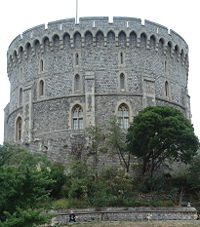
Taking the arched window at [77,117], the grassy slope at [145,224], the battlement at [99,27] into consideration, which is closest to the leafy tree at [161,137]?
the arched window at [77,117]

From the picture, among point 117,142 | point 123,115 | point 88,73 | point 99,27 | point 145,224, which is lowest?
point 145,224

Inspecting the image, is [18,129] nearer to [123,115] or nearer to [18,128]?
[18,128]

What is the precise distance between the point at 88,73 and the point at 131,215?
589 inches

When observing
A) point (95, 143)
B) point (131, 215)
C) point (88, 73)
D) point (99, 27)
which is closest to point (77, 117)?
point (88, 73)

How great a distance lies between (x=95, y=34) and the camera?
43.1m

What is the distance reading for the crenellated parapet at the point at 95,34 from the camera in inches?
1700

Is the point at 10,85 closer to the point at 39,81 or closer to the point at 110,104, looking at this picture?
the point at 39,81

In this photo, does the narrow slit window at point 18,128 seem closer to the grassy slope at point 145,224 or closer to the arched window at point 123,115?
the arched window at point 123,115

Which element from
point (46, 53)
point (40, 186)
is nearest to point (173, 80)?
point (46, 53)

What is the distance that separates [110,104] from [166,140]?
812 cm

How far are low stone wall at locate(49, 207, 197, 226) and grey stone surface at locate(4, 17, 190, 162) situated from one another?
418 inches

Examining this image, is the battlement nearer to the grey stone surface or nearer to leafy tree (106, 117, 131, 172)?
the grey stone surface

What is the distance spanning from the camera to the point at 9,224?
17609 millimetres

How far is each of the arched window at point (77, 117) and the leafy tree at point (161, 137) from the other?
645 centimetres
